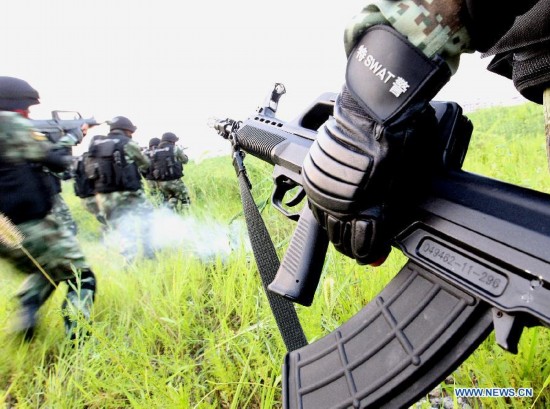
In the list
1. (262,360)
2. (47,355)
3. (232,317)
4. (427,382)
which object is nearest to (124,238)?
(47,355)

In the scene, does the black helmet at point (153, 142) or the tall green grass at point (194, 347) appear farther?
the black helmet at point (153, 142)

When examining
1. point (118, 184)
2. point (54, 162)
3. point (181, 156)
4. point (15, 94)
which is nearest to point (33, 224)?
point (54, 162)

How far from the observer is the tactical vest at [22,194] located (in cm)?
249

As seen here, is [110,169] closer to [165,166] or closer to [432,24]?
[165,166]

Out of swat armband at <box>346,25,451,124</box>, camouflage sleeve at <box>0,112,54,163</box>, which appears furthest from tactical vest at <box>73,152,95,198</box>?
swat armband at <box>346,25,451,124</box>

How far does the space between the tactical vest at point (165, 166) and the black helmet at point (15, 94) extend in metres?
5.15

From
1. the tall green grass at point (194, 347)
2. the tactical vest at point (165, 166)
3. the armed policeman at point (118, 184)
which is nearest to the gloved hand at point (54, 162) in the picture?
the tall green grass at point (194, 347)

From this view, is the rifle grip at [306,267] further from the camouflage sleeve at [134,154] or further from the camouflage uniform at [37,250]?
the camouflage sleeve at [134,154]

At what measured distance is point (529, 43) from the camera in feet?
3.19

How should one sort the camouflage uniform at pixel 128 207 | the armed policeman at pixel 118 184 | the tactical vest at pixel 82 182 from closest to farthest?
the camouflage uniform at pixel 128 207 < the armed policeman at pixel 118 184 < the tactical vest at pixel 82 182

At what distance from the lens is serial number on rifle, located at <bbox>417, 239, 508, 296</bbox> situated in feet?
2.27

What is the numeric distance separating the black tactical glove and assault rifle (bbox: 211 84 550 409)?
0.27 feet

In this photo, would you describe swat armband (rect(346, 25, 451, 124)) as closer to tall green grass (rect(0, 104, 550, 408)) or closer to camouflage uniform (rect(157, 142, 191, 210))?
tall green grass (rect(0, 104, 550, 408))

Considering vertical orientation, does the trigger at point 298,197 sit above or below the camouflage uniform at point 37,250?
above
